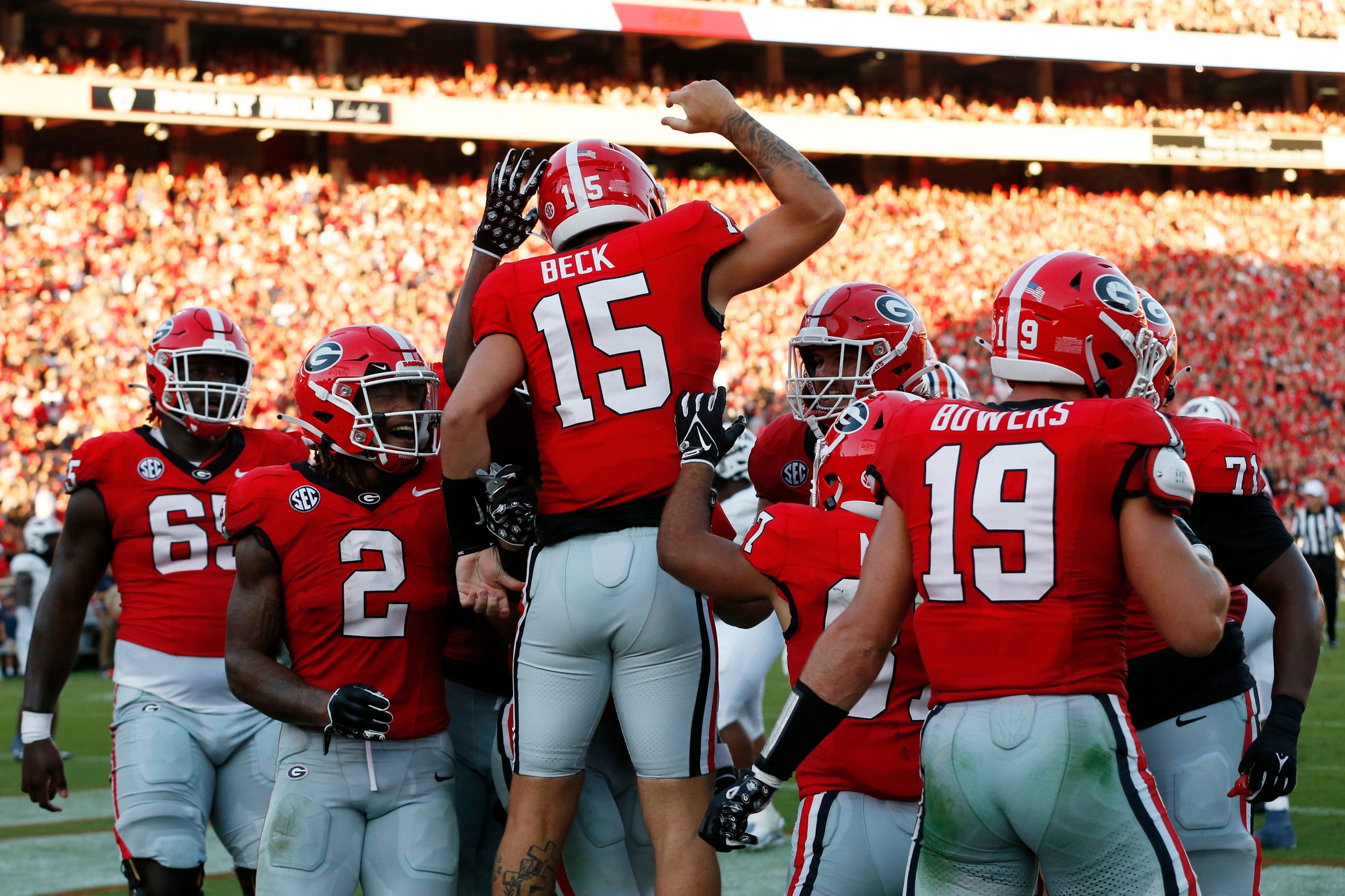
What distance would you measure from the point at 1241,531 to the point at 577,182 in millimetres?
1822

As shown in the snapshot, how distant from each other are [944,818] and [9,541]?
16.0 m

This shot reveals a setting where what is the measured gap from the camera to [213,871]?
6492 millimetres

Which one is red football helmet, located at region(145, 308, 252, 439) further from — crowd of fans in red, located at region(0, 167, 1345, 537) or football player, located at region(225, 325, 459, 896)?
crowd of fans in red, located at region(0, 167, 1345, 537)

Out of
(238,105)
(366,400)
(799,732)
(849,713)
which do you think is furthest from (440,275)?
(799,732)

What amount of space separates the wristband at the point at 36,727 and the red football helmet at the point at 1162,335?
11.2 ft

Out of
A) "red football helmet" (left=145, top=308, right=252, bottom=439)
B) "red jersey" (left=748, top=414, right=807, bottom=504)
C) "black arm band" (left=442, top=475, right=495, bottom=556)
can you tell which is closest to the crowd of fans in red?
"red football helmet" (left=145, top=308, right=252, bottom=439)

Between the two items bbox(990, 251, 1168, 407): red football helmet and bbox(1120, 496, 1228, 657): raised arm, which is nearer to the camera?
bbox(1120, 496, 1228, 657): raised arm

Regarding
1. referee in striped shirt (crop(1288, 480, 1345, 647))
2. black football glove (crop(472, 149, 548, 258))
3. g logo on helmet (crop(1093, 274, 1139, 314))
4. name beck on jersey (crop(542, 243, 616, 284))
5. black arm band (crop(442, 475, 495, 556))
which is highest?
black football glove (crop(472, 149, 548, 258))

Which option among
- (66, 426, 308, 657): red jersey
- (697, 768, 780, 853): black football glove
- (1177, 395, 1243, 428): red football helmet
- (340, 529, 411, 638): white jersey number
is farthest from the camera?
(1177, 395, 1243, 428): red football helmet

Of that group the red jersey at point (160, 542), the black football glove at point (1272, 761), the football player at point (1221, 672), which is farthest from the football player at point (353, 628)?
the black football glove at point (1272, 761)

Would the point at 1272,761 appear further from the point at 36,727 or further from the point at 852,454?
the point at 36,727

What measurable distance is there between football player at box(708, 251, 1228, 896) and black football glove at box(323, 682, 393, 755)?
1.03 meters

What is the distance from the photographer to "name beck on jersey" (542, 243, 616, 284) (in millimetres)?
3520

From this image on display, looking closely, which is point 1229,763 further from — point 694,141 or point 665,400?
point 694,141
